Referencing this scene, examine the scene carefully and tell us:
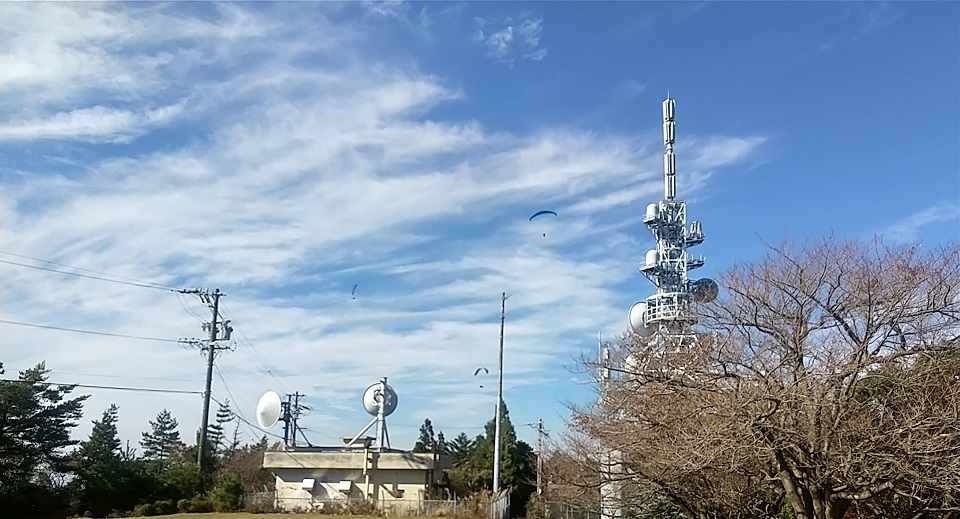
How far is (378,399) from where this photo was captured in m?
40.6

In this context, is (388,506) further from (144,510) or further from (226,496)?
(144,510)

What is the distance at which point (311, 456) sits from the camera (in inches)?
1528

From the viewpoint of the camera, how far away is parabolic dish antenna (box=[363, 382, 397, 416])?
1598 inches

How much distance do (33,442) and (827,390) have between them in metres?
30.2

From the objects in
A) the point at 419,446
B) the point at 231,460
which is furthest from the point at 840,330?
the point at 231,460

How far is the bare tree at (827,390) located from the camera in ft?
41.4

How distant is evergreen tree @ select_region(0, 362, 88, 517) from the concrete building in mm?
9621

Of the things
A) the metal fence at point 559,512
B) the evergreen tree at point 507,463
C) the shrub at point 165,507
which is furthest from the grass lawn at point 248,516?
the evergreen tree at point 507,463

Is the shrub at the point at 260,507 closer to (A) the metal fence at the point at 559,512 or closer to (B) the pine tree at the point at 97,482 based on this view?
(B) the pine tree at the point at 97,482

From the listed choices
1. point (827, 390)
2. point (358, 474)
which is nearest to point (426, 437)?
point (358, 474)

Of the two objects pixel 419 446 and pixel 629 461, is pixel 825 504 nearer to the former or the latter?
pixel 629 461

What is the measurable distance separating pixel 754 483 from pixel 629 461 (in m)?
2.73

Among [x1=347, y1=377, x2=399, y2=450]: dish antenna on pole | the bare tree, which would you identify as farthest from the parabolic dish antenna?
the bare tree

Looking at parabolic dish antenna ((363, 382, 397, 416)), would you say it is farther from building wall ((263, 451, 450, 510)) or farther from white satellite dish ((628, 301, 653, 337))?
white satellite dish ((628, 301, 653, 337))
